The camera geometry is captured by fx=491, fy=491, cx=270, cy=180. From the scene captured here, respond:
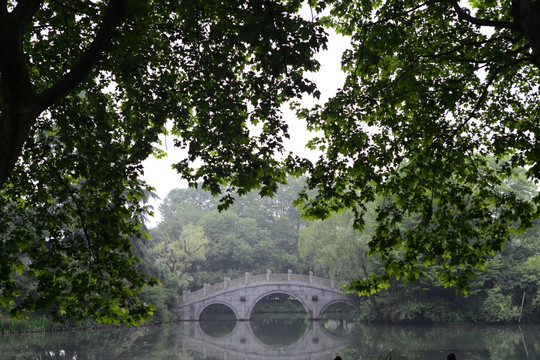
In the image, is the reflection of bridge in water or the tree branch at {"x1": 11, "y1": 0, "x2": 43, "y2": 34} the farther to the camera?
the reflection of bridge in water

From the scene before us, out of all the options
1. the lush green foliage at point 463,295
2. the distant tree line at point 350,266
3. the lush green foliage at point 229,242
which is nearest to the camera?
the lush green foliage at point 463,295

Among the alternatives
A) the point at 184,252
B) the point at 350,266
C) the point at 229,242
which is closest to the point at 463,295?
the point at 350,266

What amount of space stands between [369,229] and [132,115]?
1984 cm

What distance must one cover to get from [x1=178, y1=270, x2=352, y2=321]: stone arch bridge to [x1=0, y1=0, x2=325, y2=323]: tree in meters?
25.8

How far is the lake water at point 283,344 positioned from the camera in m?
15.9

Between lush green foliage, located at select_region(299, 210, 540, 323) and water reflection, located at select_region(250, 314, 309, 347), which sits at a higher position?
lush green foliage, located at select_region(299, 210, 540, 323)

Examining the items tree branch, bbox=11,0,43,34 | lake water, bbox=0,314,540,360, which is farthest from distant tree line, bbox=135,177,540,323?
tree branch, bbox=11,0,43,34

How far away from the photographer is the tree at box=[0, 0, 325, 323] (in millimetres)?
5452

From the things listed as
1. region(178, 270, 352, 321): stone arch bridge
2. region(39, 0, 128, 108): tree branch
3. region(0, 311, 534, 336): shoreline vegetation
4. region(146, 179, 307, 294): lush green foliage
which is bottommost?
region(0, 311, 534, 336): shoreline vegetation

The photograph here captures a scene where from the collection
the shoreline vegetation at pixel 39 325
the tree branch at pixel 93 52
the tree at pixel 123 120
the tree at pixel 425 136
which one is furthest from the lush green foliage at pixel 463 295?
the tree branch at pixel 93 52

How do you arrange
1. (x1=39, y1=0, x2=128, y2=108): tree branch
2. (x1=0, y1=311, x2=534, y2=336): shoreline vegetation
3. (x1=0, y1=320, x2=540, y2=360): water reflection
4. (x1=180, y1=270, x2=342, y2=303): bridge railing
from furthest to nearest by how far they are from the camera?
(x1=180, y1=270, x2=342, y2=303): bridge railing → (x1=0, y1=311, x2=534, y2=336): shoreline vegetation → (x1=0, y1=320, x2=540, y2=360): water reflection → (x1=39, y1=0, x2=128, y2=108): tree branch

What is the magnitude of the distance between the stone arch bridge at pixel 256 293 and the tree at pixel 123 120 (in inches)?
1016

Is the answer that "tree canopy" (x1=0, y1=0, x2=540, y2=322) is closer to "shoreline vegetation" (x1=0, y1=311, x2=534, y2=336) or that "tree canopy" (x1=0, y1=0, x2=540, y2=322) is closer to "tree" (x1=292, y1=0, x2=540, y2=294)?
"tree" (x1=292, y1=0, x2=540, y2=294)

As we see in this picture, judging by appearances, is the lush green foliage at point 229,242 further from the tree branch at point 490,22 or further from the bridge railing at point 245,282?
Answer: the tree branch at point 490,22
